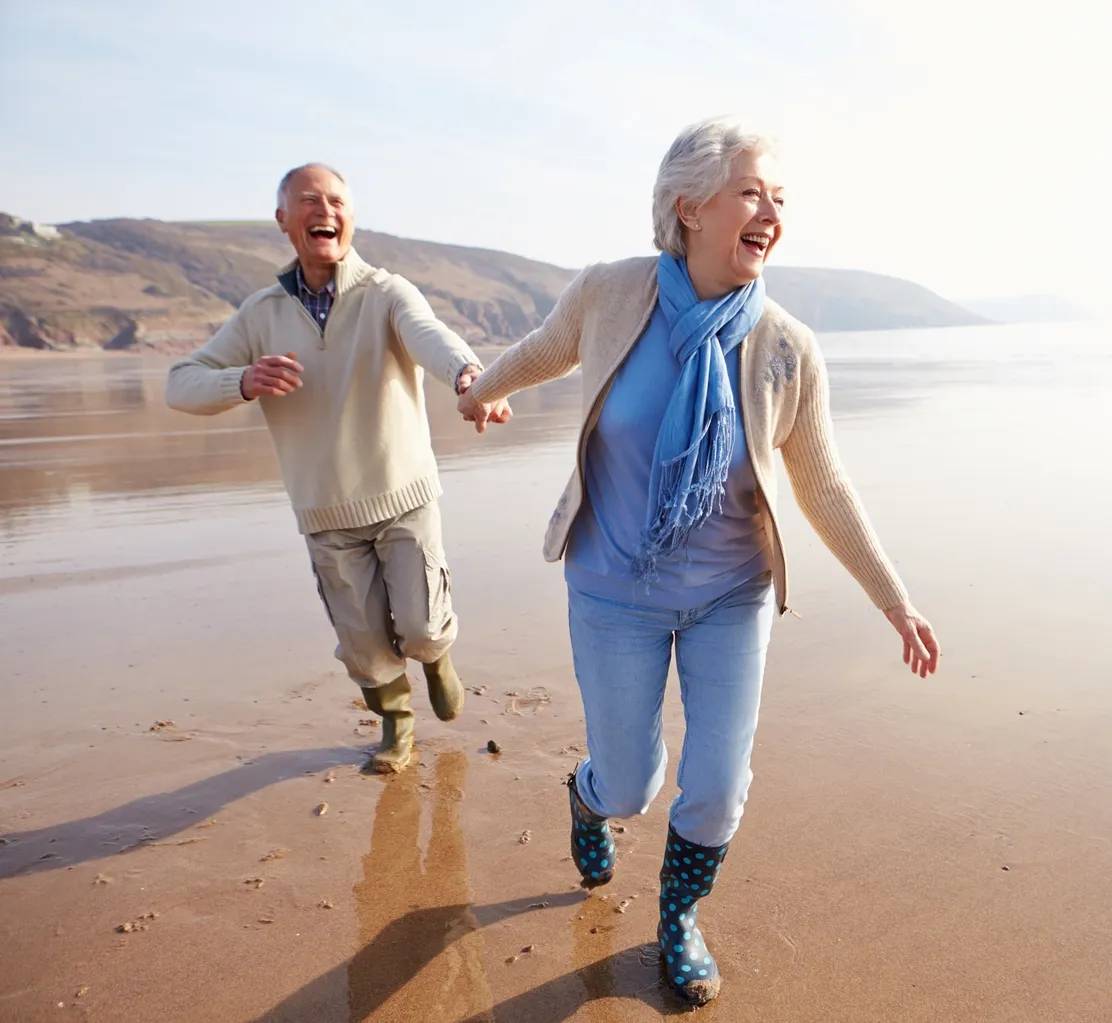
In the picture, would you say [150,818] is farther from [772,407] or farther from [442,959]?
[772,407]

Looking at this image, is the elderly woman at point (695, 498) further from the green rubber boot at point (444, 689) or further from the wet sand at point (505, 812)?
the green rubber boot at point (444, 689)

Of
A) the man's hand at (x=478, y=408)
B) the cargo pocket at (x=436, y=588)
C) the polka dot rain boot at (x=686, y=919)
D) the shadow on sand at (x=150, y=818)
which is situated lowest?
the shadow on sand at (x=150, y=818)

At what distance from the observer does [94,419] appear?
629 inches

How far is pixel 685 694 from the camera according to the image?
2715 mm

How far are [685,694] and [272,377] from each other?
6.06ft

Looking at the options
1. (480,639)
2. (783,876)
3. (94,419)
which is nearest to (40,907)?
(783,876)

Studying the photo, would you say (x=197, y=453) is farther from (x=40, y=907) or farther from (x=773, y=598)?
(x=773, y=598)

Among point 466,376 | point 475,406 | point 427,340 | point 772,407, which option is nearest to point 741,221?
point 772,407

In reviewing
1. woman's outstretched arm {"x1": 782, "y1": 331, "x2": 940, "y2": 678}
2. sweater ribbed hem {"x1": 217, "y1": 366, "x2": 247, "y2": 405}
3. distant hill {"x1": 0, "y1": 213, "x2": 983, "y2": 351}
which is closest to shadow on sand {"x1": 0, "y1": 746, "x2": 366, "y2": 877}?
sweater ribbed hem {"x1": 217, "y1": 366, "x2": 247, "y2": 405}

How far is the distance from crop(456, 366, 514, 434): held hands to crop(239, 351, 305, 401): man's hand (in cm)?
59

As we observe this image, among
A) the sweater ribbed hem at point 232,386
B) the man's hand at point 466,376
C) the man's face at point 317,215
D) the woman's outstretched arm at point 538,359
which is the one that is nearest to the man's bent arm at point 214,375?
the sweater ribbed hem at point 232,386

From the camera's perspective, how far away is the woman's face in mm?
2447

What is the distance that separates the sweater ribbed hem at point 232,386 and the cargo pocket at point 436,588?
89cm

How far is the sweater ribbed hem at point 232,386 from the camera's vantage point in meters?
3.66
